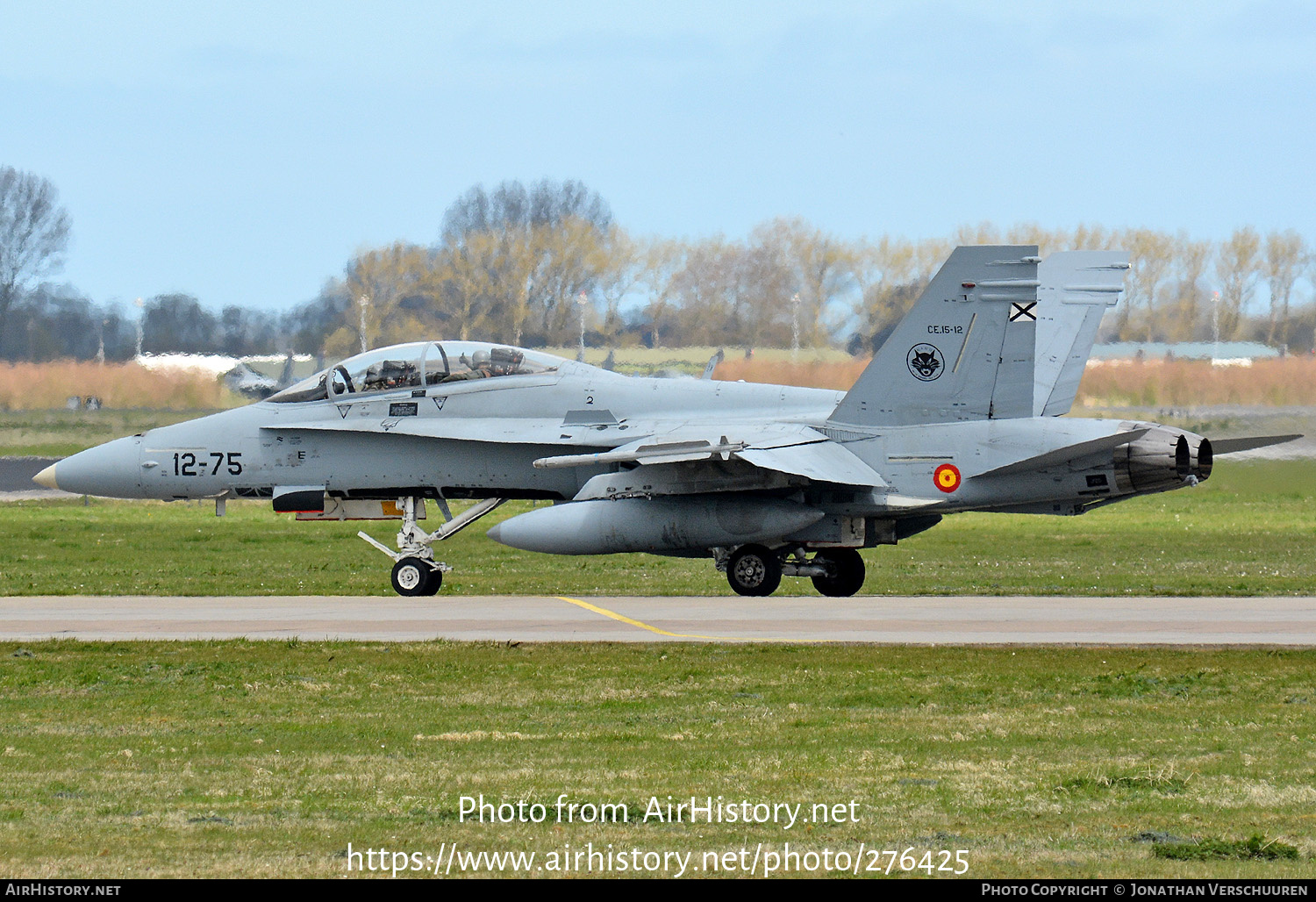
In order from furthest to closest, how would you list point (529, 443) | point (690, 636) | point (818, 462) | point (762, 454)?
1. point (529, 443)
2. point (818, 462)
3. point (762, 454)
4. point (690, 636)

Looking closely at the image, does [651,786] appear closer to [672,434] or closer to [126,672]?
[126,672]

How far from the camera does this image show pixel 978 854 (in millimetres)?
6672

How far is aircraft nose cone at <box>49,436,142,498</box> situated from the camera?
2172 centimetres

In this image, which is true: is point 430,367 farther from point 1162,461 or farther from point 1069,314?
point 1162,461

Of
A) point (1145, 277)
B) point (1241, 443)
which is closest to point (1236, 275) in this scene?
point (1145, 277)

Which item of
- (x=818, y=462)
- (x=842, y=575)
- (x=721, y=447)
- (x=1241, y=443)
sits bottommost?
(x=842, y=575)

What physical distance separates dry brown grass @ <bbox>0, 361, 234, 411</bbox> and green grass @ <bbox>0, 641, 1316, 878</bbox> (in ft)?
59.4

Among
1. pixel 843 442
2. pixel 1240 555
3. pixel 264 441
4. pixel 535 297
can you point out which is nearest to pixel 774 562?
pixel 843 442

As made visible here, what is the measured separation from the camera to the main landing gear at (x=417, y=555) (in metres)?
21.0

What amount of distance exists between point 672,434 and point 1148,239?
61.2 ft

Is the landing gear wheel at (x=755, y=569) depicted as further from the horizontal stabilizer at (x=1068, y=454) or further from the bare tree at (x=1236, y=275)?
the bare tree at (x=1236, y=275)

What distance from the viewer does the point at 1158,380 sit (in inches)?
1203

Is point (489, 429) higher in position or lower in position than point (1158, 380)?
lower

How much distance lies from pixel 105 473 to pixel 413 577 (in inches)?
183
